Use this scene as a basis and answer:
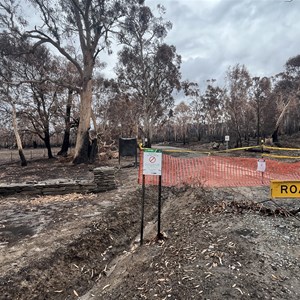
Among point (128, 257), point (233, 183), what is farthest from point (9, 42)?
point (128, 257)

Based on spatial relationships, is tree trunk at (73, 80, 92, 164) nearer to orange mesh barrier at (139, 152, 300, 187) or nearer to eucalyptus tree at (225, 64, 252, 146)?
orange mesh barrier at (139, 152, 300, 187)

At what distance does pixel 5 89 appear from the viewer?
1728 centimetres

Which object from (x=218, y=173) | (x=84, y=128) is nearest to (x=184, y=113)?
(x=84, y=128)

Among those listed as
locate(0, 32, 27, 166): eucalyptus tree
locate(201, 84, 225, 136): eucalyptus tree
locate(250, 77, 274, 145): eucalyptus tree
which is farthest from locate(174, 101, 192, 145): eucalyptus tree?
locate(0, 32, 27, 166): eucalyptus tree

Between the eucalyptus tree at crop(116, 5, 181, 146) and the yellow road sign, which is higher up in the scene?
the eucalyptus tree at crop(116, 5, 181, 146)

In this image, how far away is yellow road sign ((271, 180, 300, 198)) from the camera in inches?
184

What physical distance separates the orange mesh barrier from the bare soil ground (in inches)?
78.8

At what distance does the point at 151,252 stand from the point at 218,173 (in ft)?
19.6

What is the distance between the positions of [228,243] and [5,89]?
17557 millimetres

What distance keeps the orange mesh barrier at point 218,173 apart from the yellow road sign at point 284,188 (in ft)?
12.3

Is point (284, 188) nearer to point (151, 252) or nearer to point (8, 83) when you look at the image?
point (151, 252)

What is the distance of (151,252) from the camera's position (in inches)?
174

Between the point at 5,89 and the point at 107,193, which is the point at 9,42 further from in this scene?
the point at 107,193

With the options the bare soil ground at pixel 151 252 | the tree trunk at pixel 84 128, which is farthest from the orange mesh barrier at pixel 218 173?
the tree trunk at pixel 84 128
